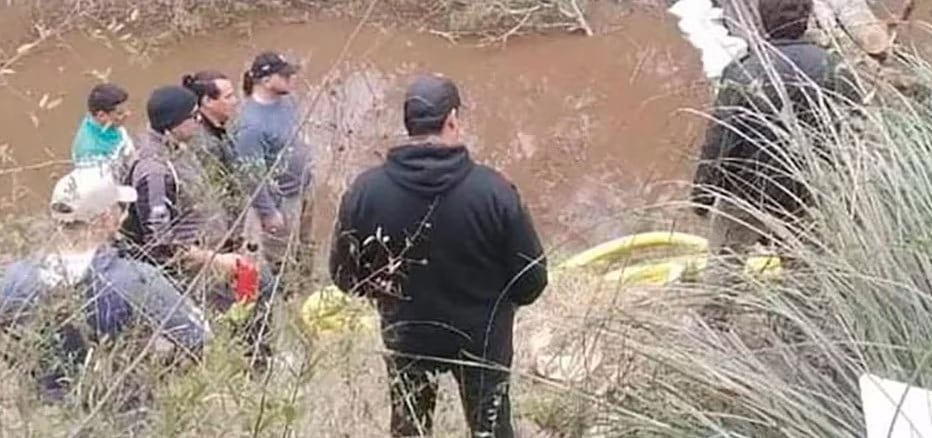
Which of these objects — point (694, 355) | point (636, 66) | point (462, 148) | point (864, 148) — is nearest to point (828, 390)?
point (694, 355)

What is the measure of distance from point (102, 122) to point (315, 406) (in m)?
2.86

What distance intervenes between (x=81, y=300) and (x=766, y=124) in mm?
1676

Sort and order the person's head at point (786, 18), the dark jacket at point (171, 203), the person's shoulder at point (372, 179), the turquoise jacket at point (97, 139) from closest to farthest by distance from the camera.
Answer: the person's shoulder at point (372, 179) < the dark jacket at point (171, 203) < the person's head at point (786, 18) < the turquoise jacket at point (97, 139)

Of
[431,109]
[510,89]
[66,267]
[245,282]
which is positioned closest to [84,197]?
[66,267]

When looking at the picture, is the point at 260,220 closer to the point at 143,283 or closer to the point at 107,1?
the point at 143,283

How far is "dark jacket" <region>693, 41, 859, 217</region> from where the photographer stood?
3.72 meters

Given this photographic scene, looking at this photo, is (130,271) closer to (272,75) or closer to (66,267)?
(66,267)

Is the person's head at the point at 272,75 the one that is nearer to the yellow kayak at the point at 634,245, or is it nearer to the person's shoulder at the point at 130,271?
the yellow kayak at the point at 634,245

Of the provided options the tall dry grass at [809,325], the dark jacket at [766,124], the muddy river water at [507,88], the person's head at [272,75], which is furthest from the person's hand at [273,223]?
the tall dry grass at [809,325]

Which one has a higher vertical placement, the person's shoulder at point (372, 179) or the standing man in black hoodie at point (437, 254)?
the person's shoulder at point (372, 179)

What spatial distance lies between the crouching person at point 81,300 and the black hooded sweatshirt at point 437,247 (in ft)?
2.00

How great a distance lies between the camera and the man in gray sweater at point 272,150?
16.9ft

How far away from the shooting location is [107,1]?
11305mm

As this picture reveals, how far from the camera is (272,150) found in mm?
5758
